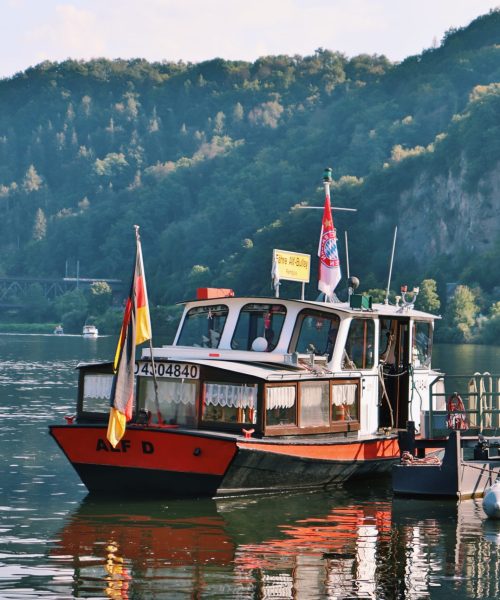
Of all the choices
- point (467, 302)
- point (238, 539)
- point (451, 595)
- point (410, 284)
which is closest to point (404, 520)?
point (238, 539)

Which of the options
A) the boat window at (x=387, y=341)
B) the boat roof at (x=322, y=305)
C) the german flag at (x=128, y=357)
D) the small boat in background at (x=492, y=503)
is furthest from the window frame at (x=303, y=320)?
the small boat in background at (x=492, y=503)

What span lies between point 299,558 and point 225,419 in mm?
5974

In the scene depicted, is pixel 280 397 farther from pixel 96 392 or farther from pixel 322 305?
pixel 96 392

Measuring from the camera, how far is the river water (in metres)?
22.0

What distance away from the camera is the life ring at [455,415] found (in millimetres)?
Result: 32688

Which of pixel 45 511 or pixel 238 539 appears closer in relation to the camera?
pixel 238 539

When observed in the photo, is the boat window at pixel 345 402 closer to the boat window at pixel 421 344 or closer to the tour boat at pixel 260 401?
the tour boat at pixel 260 401

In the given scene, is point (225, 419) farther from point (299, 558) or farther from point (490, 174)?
point (490, 174)

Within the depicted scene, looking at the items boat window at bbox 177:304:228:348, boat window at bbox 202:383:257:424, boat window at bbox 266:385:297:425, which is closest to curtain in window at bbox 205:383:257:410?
boat window at bbox 202:383:257:424

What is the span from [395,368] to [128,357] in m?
7.75

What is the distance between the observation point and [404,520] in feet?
92.0

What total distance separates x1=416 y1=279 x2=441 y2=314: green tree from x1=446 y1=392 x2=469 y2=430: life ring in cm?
11373

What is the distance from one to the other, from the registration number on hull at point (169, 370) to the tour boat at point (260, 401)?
3 cm

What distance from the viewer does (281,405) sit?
97.7 feet
